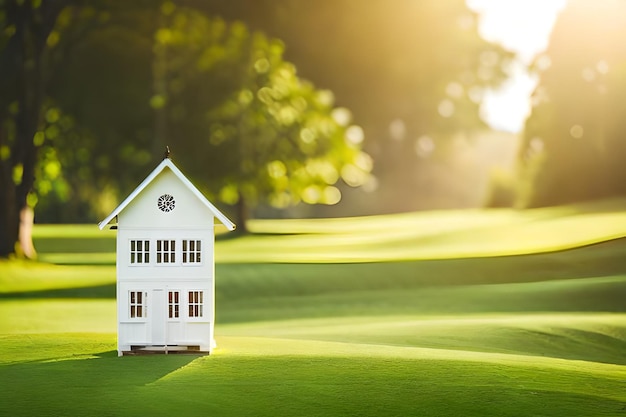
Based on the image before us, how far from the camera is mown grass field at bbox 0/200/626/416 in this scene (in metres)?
17.5

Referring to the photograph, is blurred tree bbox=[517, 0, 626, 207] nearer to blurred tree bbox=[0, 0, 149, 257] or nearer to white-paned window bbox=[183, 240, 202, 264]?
blurred tree bbox=[0, 0, 149, 257]

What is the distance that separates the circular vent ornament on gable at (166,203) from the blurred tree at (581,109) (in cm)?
4982

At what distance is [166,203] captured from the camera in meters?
19.9

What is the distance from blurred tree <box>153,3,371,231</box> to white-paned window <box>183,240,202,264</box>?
3574cm

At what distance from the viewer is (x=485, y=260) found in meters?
47.2

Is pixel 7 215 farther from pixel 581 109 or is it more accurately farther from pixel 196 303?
pixel 581 109

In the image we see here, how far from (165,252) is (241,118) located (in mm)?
40797

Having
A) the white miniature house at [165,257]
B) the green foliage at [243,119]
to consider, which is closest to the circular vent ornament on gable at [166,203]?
the white miniature house at [165,257]

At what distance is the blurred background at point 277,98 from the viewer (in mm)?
49438

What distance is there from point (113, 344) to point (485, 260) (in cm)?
2680

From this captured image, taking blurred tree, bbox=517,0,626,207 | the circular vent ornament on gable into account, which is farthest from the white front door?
blurred tree, bbox=517,0,626,207

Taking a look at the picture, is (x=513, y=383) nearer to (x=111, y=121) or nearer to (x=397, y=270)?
(x=397, y=270)

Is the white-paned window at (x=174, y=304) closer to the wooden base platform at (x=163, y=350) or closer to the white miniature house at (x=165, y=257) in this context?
the white miniature house at (x=165, y=257)

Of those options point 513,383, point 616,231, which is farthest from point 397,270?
point 513,383
